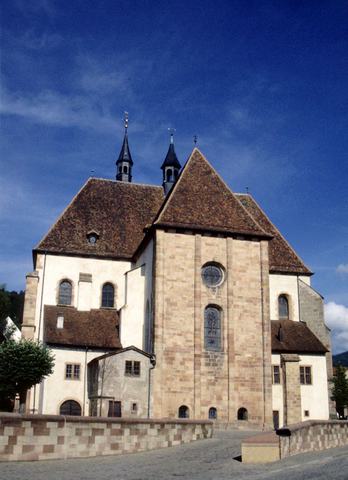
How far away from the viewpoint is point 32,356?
93.7ft

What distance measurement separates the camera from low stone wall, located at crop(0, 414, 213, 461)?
12812mm

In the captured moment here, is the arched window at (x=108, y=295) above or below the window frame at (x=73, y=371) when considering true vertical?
above

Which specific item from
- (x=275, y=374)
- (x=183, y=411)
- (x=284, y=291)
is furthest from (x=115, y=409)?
(x=284, y=291)

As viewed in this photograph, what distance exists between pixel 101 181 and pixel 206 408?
20.2 m

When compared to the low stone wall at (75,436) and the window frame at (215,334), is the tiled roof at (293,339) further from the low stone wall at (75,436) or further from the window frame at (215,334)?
the low stone wall at (75,436)

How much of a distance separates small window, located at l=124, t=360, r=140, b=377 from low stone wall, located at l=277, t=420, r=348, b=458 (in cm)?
1207

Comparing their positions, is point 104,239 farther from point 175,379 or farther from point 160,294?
point 175,379

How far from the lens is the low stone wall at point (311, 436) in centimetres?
1433

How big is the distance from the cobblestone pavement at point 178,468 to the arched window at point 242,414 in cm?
1421

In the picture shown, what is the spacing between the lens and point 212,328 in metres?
31.0

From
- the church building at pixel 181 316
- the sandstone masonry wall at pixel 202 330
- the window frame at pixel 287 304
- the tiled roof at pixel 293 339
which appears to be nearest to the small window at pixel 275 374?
the church building at pixel 181 316

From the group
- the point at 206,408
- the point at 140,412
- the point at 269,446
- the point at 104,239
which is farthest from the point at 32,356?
the point at 269,446

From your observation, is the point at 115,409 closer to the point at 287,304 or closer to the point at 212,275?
the point at 212,275

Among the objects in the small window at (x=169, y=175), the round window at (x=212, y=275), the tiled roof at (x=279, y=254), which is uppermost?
the small window at (x=169, y=175)
